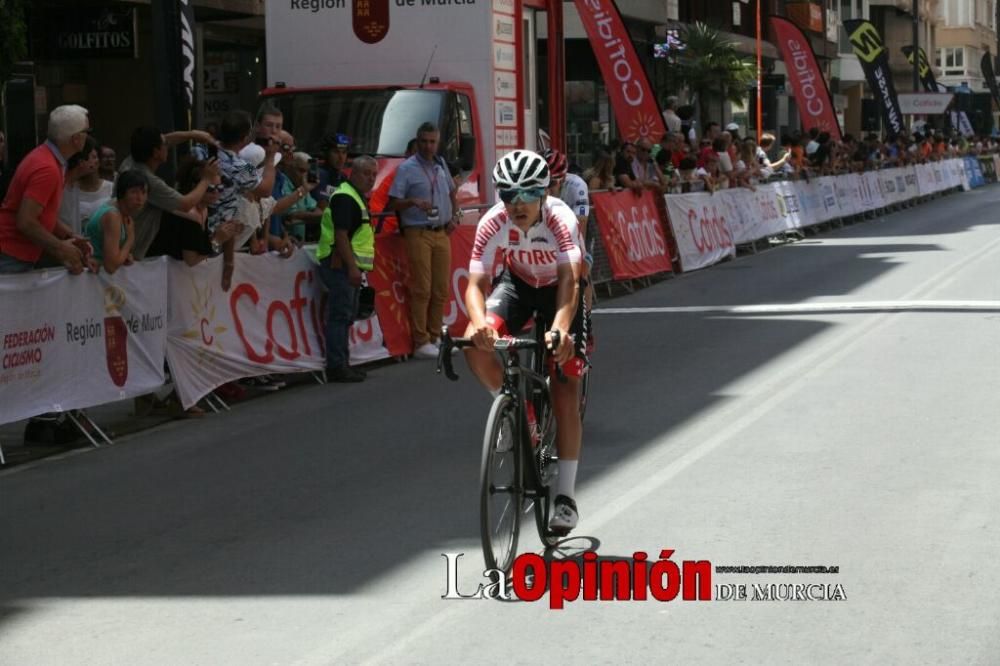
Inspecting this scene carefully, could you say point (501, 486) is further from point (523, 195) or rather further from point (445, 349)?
point (523, 195)

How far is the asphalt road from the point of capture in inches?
251

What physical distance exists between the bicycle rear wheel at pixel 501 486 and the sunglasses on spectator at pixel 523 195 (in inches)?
34.6

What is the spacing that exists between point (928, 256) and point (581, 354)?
18.6 meters

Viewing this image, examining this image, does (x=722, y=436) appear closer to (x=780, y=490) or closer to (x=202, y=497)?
(x=780, y=490)

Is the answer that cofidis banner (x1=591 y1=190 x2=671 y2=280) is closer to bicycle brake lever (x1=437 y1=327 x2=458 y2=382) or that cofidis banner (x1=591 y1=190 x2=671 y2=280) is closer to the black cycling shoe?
the black cycling shoe

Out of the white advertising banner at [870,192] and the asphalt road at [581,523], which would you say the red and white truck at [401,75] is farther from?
the white advertising banner at [870,192]

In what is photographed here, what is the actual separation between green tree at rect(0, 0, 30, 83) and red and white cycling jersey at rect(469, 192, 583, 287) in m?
8.57

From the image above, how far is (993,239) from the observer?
29422mm

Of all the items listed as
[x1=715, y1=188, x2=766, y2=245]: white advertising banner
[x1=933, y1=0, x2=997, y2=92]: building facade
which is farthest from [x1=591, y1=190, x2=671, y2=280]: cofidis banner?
[x1=933, y1=0, x2=997, y2=92]: building facade

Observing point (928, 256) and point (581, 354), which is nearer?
point (581, 354)

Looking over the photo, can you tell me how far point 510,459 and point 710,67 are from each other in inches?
1678

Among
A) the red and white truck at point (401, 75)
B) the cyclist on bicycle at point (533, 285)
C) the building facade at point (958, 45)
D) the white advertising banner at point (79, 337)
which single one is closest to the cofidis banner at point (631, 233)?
the red and white truck at point (401, 75)

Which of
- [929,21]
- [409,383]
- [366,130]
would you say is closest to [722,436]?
[409,383]

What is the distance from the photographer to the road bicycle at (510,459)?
7.00 m
